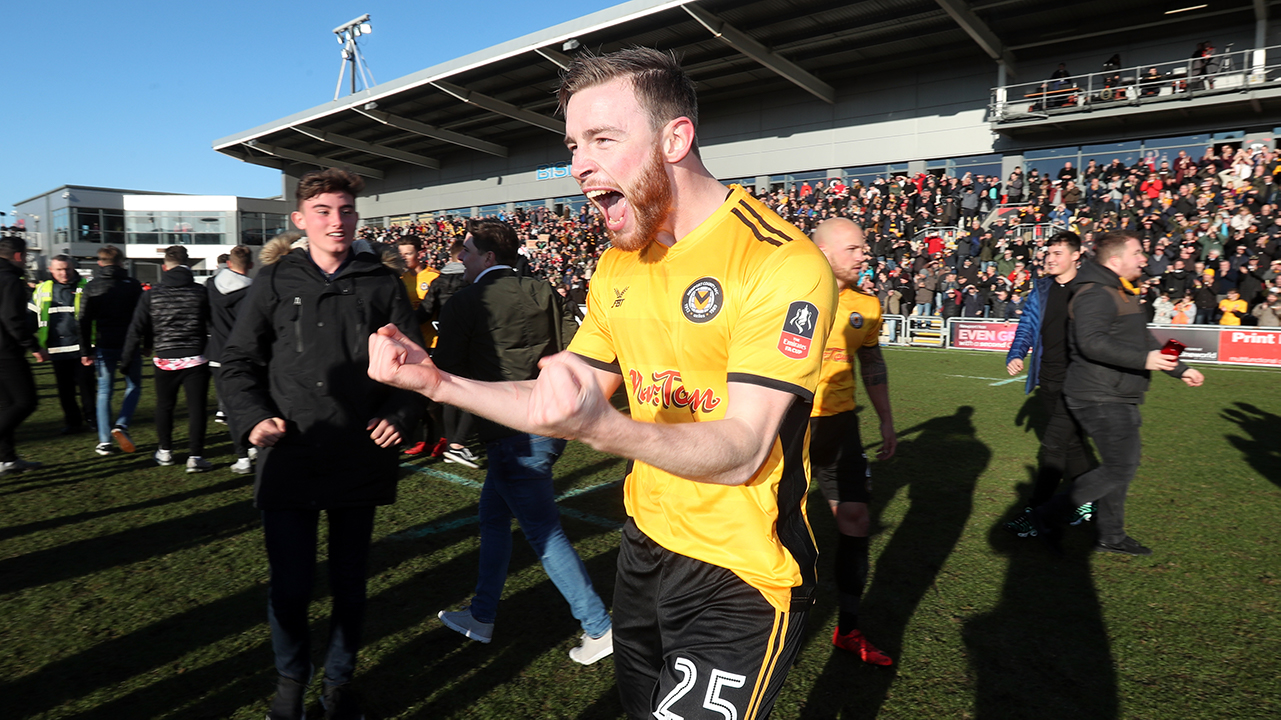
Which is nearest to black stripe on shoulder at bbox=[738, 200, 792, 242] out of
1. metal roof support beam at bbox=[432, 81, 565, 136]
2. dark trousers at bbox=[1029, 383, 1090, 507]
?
dark trousers at bbox=[1029, 383, 1090, 507]

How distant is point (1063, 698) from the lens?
10.3 ft

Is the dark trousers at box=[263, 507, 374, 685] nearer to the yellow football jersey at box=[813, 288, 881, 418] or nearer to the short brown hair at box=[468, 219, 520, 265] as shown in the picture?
the short brown hair at box=[468, 219, 520, 265]

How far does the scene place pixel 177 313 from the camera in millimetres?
6535

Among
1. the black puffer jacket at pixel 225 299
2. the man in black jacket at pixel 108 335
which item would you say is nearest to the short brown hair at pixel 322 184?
the black puffer jacket at pixel 225 299

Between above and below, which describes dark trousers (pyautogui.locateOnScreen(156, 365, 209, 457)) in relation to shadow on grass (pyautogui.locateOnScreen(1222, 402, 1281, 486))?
above

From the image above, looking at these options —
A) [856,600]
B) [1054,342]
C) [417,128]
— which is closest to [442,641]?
[856,600]

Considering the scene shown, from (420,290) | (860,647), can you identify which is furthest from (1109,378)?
(420,290)

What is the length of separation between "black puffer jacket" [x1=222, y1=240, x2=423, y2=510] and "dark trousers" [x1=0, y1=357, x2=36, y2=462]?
16.6 ft

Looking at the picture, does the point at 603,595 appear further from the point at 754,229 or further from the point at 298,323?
the point at 754,229

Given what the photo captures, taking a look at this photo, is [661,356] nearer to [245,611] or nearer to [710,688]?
[710,688]

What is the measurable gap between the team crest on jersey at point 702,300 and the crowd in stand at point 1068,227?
1319cm

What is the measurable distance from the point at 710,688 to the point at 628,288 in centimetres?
102

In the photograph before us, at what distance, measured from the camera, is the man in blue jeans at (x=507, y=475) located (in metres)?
3.47

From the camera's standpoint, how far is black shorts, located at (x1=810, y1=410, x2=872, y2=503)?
143 inches
